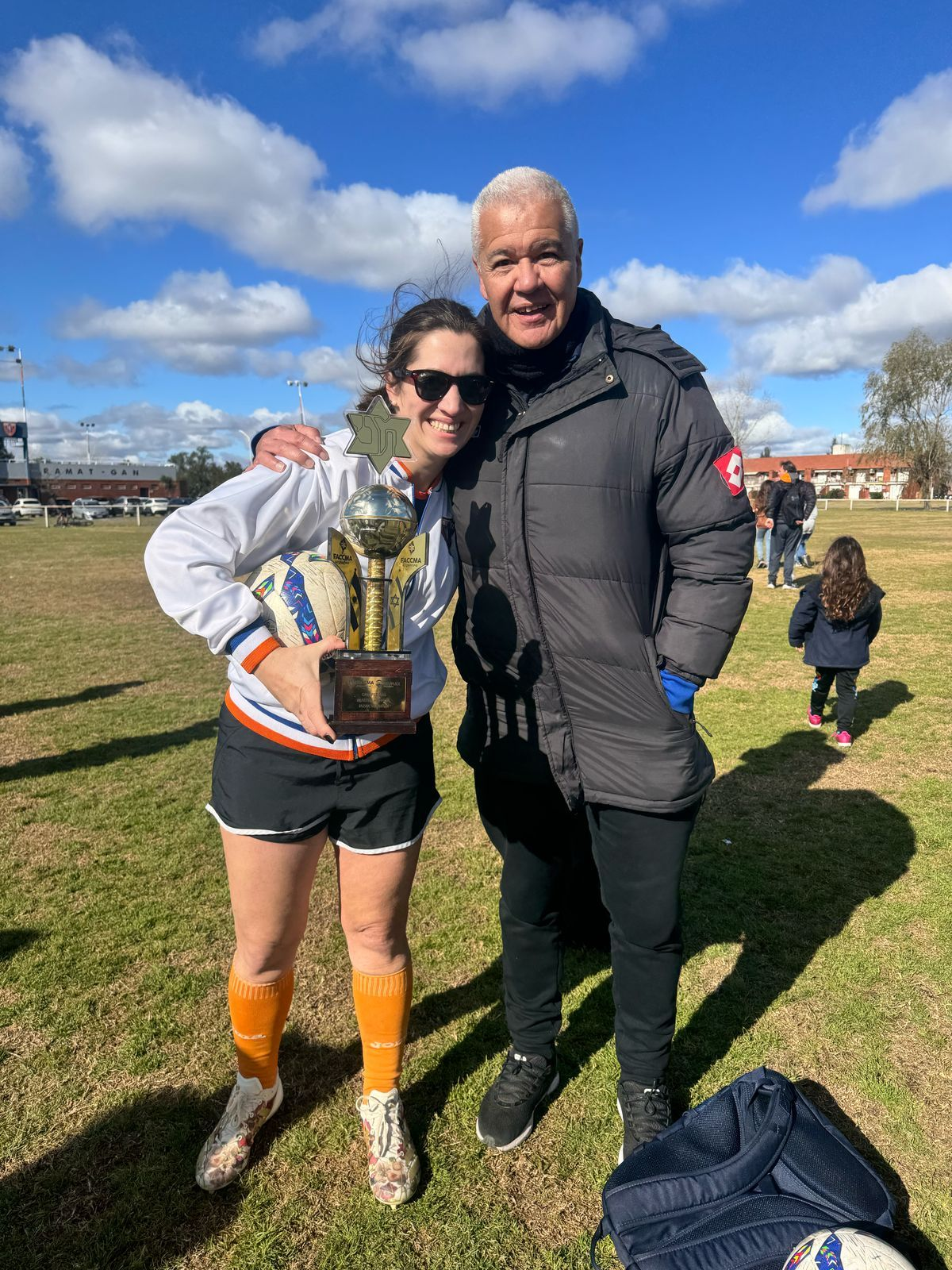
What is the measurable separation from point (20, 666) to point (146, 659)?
4.37 ft

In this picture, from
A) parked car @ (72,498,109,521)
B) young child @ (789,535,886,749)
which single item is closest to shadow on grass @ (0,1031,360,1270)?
young child @ (789,535,886,749)

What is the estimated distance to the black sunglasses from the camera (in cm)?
200

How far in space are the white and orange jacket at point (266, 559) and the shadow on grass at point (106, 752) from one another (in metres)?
4.40

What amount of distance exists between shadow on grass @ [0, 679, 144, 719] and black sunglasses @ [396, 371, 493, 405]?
654 centimetres

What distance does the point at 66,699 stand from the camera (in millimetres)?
7570

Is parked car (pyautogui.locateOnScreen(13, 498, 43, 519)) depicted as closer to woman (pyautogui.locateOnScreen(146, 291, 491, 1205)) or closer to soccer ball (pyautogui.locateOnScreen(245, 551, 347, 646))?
woman (pyautogui.locateOnScreen(146, 291, 491, 1205))

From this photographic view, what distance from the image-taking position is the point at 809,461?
9475 cm

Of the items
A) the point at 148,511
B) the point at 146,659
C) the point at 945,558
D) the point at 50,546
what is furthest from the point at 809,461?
the point at 146,659

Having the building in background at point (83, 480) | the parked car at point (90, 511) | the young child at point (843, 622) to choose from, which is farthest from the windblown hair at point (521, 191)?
the building in background at point (83, 480)

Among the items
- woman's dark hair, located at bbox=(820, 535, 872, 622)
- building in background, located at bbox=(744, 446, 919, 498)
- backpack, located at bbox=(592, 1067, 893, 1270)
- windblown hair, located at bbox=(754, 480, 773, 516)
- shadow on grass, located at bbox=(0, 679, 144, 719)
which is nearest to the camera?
backpack, located at bbox=(592, 1067, 893, 1270)

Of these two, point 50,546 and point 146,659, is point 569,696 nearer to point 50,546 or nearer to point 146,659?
point 146,659

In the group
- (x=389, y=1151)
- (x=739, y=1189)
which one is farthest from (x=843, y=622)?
(x=389, y=1151)

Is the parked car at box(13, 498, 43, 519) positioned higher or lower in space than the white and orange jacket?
higher

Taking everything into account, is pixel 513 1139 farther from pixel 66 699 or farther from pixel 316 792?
pixel 66 699
